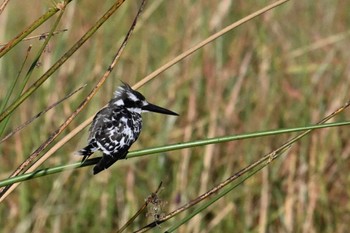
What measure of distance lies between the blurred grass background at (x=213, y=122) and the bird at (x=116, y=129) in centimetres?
79

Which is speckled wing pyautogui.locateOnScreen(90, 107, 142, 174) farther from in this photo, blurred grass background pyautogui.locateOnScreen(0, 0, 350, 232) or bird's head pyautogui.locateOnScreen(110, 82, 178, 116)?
blurred grass background pyautogui.locateOnScreen(0, 0, 350, 232)

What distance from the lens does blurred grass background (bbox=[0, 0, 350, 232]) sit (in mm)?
3461

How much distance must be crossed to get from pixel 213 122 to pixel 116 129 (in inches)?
53.5

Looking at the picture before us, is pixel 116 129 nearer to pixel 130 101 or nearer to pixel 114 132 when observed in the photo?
pixel 114 132

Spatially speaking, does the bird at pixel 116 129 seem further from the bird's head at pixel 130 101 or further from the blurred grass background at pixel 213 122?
the blurred grass background at pixel 213 122

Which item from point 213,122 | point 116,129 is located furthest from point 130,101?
point 213,122

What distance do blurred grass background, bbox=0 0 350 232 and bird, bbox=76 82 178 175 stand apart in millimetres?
790

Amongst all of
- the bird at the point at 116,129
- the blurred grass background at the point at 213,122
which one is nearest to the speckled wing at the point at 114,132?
the bird at the point at 116,129

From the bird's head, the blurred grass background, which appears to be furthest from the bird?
the blurred grass background

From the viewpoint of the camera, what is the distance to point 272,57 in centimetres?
391

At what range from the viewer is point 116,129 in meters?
2.32

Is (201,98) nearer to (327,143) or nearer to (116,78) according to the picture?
(116,78)

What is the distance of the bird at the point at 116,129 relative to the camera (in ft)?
7.21

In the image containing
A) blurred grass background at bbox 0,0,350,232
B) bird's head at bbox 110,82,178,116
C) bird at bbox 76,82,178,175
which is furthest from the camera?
blurred grass background at bbox 0,0,350,232
